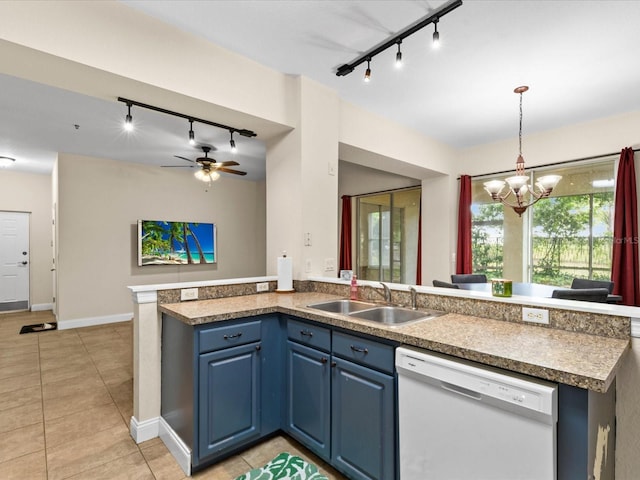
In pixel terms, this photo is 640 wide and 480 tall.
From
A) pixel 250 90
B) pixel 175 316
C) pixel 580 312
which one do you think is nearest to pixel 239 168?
pixel 250 90

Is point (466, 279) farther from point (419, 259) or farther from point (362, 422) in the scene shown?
point (362, 422)

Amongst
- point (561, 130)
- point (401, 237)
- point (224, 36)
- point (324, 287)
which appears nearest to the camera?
point (224, 36)

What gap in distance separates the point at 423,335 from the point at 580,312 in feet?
2.55

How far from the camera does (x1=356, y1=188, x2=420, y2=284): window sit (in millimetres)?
5844

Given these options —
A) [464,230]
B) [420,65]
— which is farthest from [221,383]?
[464,230]

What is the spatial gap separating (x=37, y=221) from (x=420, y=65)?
24.3 ft

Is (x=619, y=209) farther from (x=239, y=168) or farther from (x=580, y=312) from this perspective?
(x=239, y=168)

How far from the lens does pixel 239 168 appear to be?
240 inches

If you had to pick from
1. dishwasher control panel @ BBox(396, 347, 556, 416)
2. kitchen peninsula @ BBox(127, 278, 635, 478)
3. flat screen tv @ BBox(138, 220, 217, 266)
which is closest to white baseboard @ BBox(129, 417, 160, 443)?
kitchen peninsula @ BBox(127, 278, 635, 478)

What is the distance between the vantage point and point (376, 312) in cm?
224

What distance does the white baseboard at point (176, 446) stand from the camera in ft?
6.24

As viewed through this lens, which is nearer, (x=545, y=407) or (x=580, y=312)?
(x=545, y=407)

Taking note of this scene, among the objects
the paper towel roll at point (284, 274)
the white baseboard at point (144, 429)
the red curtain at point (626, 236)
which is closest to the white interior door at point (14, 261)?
the white baseboard at point (144, 429)

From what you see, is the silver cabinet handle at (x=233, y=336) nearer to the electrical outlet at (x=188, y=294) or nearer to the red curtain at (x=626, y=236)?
the electrical outlet at (x=188, y=294)
